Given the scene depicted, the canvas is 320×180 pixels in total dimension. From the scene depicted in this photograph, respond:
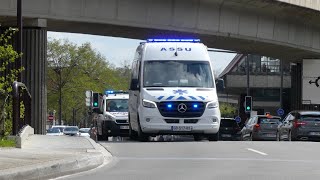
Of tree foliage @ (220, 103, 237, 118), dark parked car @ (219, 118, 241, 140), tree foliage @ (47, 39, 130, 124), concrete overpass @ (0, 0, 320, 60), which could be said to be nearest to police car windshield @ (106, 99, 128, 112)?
concrete overpass @ (0, 0, 320, 60)

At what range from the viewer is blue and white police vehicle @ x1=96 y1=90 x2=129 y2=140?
1100 inches

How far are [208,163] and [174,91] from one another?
23.6ft

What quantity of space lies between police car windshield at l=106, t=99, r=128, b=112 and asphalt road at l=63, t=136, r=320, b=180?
9.76 meters

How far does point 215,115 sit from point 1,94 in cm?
688

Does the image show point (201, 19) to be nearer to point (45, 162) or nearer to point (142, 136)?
point (142, 136)

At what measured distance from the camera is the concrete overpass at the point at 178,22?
91.7 feet

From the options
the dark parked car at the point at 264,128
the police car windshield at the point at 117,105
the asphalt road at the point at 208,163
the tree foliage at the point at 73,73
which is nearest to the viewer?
the asphalt road at the point at 208,163

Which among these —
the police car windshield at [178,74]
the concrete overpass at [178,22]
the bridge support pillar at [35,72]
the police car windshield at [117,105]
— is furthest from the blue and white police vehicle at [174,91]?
the concrete overpass at [178,22]

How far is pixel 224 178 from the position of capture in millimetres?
11523

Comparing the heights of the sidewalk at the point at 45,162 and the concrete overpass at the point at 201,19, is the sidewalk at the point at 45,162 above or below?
below

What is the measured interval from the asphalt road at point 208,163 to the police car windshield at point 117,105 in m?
9.76

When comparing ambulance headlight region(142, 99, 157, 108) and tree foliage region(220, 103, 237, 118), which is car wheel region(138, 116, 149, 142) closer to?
ambulance headlight region(142, 99, 157, 108)

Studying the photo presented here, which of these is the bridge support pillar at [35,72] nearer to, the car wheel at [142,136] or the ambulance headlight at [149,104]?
the car wheel at [142,136]

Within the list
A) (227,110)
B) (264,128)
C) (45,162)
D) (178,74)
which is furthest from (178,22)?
(227,110)
